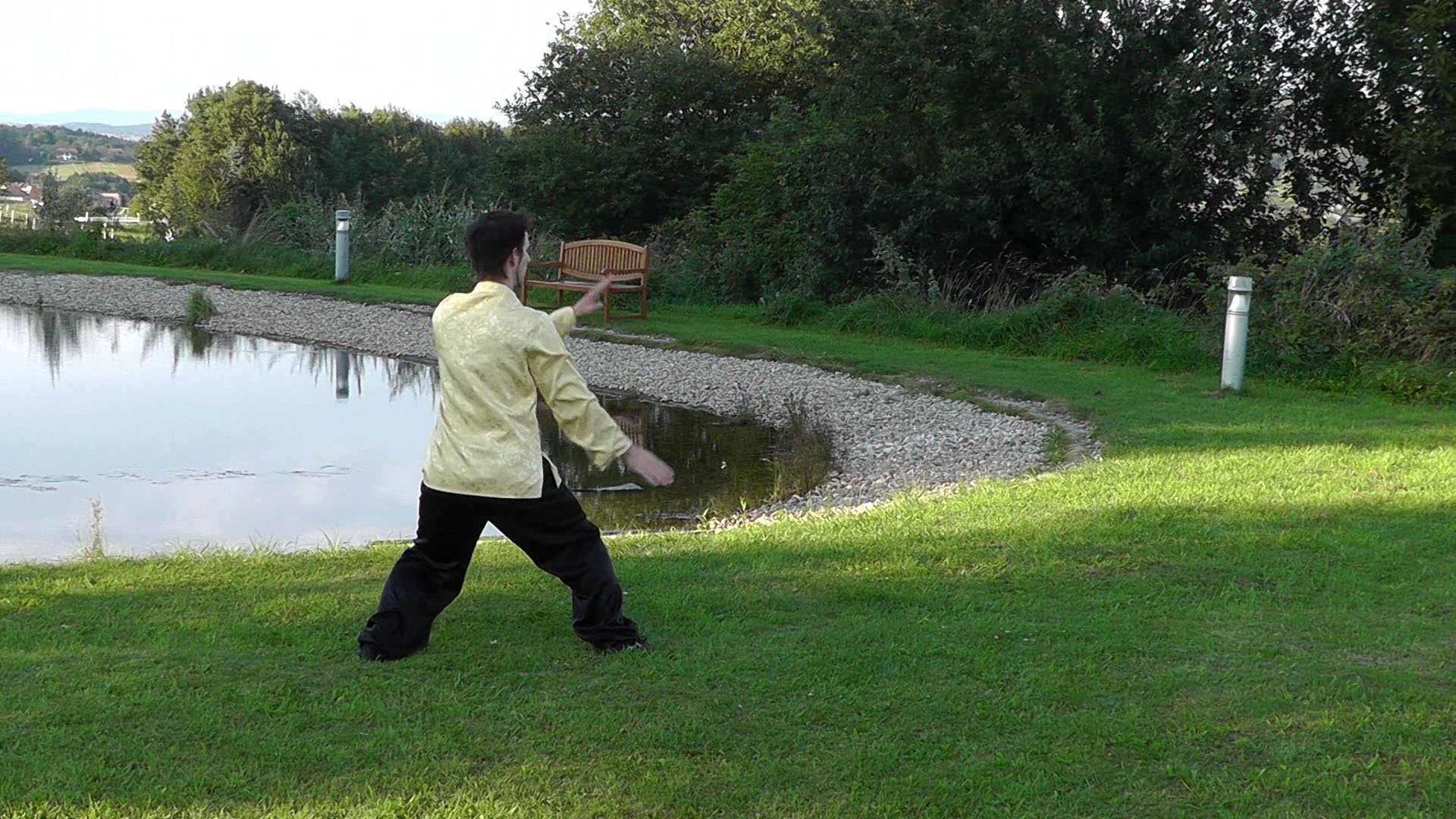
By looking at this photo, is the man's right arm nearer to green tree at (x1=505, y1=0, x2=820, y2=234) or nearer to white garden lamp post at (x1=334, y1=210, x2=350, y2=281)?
white garden lamp post at (x1=334, y1=210, x2=350, y2=281)

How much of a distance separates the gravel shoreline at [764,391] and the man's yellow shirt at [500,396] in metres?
3.39

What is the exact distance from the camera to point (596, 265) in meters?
18.6

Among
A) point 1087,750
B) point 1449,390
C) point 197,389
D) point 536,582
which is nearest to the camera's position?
point 1087,750

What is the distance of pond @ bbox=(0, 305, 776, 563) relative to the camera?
25.1 feet

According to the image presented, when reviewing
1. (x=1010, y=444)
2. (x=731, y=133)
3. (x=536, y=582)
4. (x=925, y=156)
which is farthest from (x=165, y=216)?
(x=536, y=582)

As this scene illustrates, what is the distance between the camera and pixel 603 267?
1848cm

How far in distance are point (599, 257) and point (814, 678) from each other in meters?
14.7

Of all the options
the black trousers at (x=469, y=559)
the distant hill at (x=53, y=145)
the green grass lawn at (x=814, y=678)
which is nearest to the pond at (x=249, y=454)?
Result: the green grass lawn at (x=814, y=678)

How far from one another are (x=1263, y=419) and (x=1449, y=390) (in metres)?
2.12

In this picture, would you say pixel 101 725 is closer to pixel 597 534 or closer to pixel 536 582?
pixel 597 534

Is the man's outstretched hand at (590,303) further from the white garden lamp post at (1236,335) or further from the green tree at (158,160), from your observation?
the green tree at (158,160)

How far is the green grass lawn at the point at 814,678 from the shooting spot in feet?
11.6

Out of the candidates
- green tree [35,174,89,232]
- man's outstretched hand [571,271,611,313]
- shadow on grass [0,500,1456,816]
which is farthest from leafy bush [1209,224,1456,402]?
green tree [35,174,89,232]

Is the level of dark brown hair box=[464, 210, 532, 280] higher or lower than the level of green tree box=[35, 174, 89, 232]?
lower
